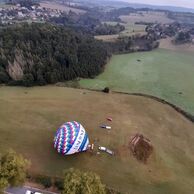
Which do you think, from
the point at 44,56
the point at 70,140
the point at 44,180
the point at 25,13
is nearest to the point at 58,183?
the point at 44,180

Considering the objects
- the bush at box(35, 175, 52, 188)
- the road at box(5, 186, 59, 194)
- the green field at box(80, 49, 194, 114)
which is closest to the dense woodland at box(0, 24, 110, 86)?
the green field at box(80, 49, 194, 114)

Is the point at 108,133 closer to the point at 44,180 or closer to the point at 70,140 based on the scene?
the point at 70,140

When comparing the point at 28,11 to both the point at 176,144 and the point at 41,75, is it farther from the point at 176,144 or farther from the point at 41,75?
the point at 176,144

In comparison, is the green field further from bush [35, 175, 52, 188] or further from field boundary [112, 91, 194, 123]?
bush [35, 175, 52, 188]

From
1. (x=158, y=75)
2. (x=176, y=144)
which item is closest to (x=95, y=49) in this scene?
(x=158, y=75)

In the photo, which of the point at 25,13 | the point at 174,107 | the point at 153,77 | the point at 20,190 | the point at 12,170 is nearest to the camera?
the point at 12,170

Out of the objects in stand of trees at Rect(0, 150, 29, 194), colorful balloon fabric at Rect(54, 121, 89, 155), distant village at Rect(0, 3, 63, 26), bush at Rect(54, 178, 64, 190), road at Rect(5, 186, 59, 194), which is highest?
stand of trees at Rect(0, 150, 29, 194)

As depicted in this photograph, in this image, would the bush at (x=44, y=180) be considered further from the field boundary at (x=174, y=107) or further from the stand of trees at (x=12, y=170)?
the field boundary at (x=174, y=107)

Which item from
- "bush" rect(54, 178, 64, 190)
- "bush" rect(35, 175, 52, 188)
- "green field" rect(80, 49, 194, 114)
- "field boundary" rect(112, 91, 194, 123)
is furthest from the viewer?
"green field" rect(80, 49, 194, 114)
